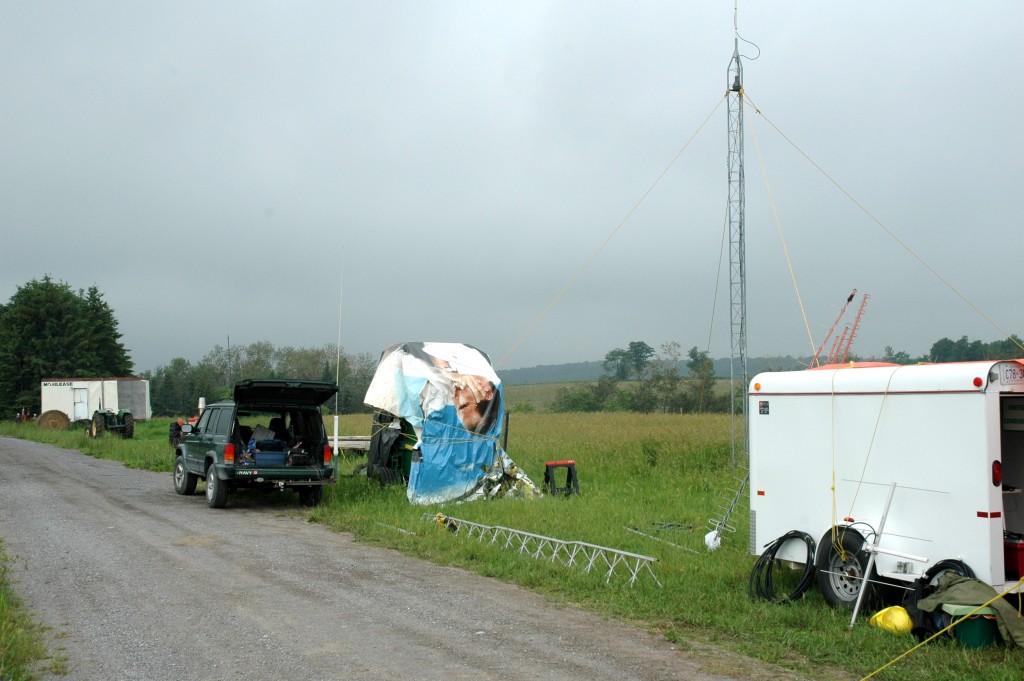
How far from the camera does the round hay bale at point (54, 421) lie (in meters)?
46.3

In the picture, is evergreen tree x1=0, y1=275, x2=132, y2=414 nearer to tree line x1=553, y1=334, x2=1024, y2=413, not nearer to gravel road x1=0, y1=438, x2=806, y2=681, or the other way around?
tree line x1=553, y1=334, x2=1024, y2=413

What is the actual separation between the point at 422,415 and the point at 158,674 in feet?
31.4

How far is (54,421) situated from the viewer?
A: 4644 cm

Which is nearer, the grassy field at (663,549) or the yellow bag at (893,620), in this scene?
the grassy field at (663,549)

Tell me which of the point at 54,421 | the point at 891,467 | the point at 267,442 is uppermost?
the point at 891,467

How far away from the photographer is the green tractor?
37000 mm

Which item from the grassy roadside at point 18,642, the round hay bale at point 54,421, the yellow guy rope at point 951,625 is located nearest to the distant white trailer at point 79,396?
the round hay bale at point 54,421

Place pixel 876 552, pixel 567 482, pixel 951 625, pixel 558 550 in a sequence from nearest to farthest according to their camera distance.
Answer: pixel 951 625 < pixel 876 552 < pixel 558 550 < pixel 567 482

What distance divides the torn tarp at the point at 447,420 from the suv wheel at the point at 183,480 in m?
3.82

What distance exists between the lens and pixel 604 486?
16531 millimetres

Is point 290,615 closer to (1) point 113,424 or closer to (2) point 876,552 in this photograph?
(2) point 876,552

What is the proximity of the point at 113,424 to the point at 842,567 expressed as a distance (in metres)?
36.6

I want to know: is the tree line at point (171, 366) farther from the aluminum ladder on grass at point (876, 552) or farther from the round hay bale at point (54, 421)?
the aluminum ladder on grass at point (876, 552)

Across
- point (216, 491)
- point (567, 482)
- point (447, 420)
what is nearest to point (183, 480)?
point (216, 491)
